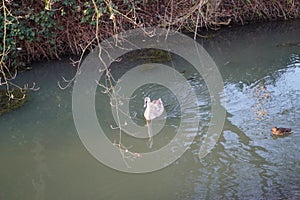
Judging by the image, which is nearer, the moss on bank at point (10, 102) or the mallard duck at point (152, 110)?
the mallard duck at point (152, 110)

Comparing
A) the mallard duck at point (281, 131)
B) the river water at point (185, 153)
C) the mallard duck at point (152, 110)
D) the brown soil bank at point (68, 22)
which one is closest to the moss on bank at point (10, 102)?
the river water at point (185, 153)

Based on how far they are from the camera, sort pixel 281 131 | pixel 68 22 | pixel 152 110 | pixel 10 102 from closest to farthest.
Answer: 1. pixel 281 131
2. pixel 152 110
3. pixel 10 102
4. pixel 68 22

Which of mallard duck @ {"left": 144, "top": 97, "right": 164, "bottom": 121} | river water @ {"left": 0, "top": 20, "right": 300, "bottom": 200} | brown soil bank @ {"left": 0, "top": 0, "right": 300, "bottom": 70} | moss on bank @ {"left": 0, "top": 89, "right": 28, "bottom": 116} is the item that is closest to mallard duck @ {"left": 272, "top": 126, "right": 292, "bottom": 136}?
river water @ {"left": 0, "top": 20, "right": 300, "bottom": 200}

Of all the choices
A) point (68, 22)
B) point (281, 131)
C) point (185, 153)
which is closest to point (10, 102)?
point (68, 22)

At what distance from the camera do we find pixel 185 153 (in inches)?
192

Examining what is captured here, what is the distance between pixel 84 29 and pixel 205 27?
342 cm

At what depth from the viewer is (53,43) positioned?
28.2 ft

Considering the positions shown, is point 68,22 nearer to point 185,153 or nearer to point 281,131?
point 185,153

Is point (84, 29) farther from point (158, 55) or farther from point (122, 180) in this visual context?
point (122, 180)

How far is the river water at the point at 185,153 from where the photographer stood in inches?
166

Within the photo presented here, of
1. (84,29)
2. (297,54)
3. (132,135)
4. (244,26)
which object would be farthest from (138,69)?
(244,26)

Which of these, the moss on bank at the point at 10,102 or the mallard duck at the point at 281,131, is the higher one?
the mallard duck at the point at 281,131

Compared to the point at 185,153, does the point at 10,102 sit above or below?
below

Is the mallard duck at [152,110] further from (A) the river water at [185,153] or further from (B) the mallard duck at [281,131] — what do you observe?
(B) the mallard duck at [281,131]
